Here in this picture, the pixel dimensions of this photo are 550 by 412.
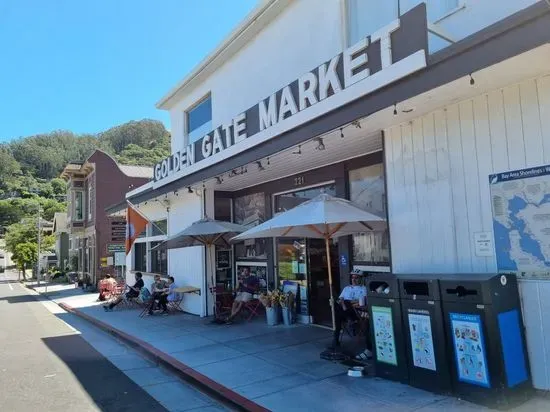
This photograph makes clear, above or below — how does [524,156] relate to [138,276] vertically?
above

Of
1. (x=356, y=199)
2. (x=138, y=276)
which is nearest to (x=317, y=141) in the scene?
(x=356, y=199)

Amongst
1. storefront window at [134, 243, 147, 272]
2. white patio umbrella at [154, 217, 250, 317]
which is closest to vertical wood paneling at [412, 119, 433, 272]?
white patio umbrella at [154, 217, 250, 317]

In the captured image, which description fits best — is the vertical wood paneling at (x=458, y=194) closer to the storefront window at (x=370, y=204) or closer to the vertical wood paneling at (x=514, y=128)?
the vertical wood paneling at (x=514, y=128)

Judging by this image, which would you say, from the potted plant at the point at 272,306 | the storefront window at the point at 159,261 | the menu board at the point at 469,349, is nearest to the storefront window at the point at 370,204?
the potted plant at the point at 272,306

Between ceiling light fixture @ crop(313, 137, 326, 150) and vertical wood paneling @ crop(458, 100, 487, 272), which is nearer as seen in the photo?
vertical wood paneling @ crop(458, 100, 487, 272)

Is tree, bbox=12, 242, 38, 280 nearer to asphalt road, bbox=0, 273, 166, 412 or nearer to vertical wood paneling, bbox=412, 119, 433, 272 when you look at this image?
asphalt road, bbox=0, 273, 166, 412

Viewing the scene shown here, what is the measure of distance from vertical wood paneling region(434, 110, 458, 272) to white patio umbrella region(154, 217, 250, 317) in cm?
548

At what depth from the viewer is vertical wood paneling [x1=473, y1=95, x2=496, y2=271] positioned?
5230mm

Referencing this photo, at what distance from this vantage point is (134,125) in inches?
4365

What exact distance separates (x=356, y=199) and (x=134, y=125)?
110 m

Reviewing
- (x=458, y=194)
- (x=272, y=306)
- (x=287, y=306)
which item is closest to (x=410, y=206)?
(x=458, y=194)

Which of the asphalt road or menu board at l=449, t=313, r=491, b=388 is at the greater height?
menu board at l=449, t=313, r=491, b=388

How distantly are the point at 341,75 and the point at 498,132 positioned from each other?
211 cm

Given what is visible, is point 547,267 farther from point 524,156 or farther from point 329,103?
point 329,103
